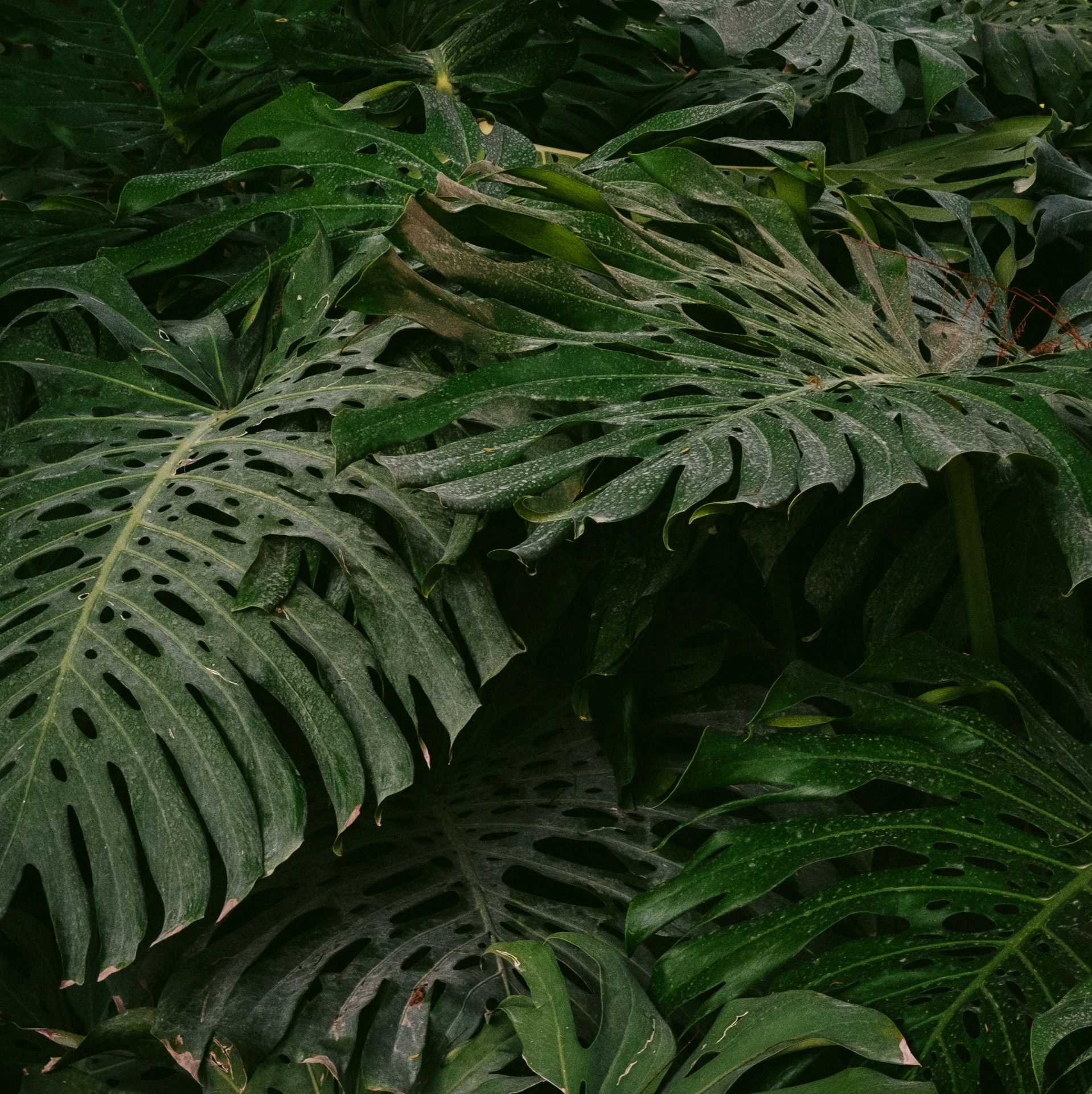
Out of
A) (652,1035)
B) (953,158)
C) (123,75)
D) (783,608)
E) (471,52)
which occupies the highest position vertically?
(123,75)

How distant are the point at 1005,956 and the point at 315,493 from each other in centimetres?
61

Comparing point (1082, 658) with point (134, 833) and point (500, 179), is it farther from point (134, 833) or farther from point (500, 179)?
point (134, 833)

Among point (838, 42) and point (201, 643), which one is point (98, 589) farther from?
point (838, 42)

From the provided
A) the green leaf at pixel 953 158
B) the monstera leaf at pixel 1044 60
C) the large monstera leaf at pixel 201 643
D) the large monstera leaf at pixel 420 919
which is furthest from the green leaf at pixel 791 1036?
the monstera leaf at pixel 1044 60

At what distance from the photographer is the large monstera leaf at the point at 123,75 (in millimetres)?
1511

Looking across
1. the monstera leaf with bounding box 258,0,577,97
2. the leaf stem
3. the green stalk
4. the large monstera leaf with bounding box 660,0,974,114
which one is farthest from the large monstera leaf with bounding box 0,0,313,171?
the green stalk

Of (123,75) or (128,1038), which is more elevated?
(123,75)

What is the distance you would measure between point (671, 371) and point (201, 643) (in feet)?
1.33

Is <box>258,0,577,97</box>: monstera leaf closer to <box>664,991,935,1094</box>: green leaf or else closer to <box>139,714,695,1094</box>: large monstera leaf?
<box>139,714,695,1094</box>: large monstera leaf

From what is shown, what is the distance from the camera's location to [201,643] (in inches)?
33.3

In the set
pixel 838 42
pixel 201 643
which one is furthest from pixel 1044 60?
pixel 201 643

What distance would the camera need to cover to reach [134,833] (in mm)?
854

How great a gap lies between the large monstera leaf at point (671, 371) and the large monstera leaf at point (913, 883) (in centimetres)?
19

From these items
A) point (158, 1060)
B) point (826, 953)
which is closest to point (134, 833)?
point (158, 1060)
